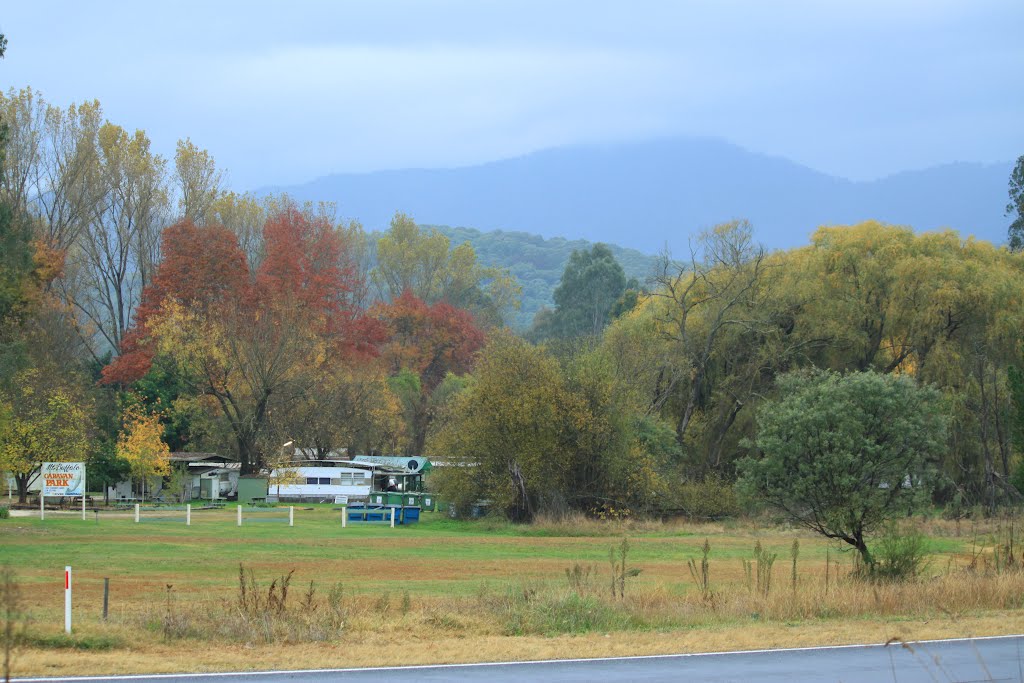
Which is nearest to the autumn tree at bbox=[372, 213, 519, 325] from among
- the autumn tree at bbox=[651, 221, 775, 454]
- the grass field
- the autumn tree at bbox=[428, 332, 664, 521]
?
the autumn tree at bbox=[651, 221, 775, 454]

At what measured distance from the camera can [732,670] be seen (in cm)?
1360

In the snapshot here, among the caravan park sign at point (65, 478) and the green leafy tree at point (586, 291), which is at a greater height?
the green leafy tree at point (586, 291)

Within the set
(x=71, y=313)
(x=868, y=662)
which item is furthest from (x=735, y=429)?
(x=71, y=313)

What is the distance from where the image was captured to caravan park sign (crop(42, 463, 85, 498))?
47750 millimetres

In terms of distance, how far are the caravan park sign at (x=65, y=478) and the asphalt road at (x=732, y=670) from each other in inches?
1493

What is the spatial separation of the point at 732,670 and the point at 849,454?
10557 millimetres

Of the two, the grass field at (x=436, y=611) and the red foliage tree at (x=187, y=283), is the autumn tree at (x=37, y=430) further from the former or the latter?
the grass field at (x=436, y=611)

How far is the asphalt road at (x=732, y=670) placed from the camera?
13.0m

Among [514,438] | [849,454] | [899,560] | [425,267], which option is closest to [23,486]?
[514,438]

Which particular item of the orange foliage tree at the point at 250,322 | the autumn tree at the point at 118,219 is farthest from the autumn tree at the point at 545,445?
the autumn tree at the point at 118,219

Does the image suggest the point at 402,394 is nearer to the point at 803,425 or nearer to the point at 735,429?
the point at 735,429

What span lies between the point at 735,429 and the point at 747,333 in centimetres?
506

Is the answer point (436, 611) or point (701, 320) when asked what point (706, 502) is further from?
point (436, 611)

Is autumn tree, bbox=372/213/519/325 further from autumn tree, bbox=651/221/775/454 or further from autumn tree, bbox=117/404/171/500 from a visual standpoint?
autumn tree, bbox=651/221/775/454
